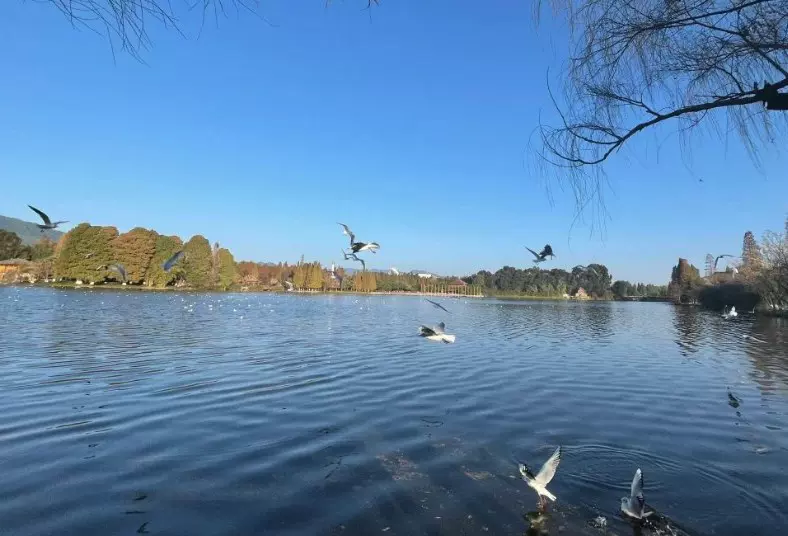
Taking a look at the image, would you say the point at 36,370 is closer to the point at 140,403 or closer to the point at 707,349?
the point at 140,403

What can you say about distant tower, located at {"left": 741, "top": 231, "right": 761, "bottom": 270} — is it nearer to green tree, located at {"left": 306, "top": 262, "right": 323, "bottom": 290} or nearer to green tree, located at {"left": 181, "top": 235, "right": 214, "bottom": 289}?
green tree, located at {"left": 181, "top": 235, "right": 214, "bottom": 289}

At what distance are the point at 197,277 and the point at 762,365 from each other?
98383mm

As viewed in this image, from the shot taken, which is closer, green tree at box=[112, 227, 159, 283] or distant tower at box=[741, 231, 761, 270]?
distant tower at box=[741, 231, 761, 270]

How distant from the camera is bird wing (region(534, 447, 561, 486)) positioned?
5.45 metres

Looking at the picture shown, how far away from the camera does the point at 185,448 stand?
7.29 metres

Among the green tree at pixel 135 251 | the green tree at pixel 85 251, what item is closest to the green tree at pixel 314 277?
the green tree at pixel 135 251

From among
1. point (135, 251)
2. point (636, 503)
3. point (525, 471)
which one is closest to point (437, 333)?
point (525, 471)

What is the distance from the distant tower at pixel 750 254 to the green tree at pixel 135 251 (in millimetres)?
94167

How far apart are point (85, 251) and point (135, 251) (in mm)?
7597

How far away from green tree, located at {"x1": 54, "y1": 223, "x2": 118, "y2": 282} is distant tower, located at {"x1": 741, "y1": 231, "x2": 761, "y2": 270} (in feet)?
321

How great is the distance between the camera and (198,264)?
99.1 m

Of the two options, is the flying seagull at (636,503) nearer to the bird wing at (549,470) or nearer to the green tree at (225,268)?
the bird wing at (549,470)

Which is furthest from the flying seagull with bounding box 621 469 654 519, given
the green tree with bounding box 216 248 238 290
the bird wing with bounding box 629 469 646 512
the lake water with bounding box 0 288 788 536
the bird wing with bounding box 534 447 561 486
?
the green tree with bounding box 216 248 238 290

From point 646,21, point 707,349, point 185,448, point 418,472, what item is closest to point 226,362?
point 185,448
